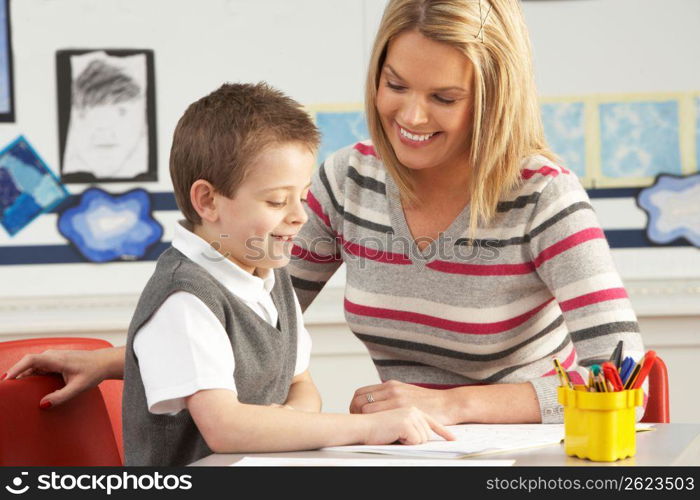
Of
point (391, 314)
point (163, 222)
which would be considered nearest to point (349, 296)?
point (391, 314)

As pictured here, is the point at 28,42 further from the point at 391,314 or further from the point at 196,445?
the point at 196,445

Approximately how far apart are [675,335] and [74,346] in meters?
1.59

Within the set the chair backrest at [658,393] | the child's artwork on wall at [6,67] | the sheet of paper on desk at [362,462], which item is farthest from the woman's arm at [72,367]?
the child's artwork on wall at [6,67]

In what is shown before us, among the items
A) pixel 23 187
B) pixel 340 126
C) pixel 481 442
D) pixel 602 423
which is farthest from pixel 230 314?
pixel 23 187

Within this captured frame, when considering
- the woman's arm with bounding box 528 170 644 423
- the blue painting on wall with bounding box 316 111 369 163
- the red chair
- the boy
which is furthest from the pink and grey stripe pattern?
the blue painting on wall with bounding box 316 111 369 163

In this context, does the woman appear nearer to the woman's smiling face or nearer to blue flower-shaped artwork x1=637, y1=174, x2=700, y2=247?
the woman's smiling face

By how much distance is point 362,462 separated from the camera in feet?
3.42

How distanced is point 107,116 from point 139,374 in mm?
1417

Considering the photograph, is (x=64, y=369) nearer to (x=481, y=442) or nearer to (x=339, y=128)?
(x=481, y=442)

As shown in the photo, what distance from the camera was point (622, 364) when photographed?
1098mm

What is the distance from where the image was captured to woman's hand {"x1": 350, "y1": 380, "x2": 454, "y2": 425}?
1320mm

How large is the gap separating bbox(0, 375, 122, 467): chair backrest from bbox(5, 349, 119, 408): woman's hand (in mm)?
15

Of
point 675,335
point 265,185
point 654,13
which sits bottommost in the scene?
point 675,335

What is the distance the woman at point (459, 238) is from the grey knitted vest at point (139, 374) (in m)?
0.17
